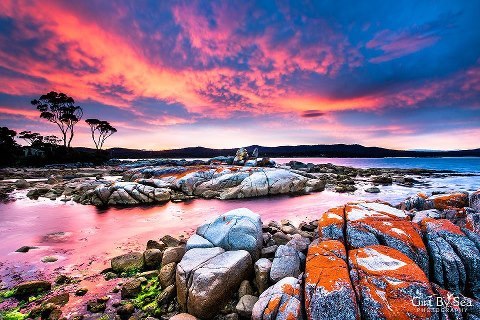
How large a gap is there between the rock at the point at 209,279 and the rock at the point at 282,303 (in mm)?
1386

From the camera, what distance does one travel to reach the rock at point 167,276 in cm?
755

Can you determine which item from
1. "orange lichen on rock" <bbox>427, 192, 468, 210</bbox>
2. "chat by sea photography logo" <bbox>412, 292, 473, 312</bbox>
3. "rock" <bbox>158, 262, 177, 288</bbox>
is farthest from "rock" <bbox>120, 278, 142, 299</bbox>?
"orange lichen on rock" <bbox>427, 192, 468, 210</bbox>

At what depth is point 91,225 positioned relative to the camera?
51.3 ft

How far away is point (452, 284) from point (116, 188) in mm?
24763

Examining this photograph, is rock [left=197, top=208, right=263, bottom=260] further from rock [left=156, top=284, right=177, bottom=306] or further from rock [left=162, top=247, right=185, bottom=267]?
rock [left=156, top=284, right=177, bottom=306]

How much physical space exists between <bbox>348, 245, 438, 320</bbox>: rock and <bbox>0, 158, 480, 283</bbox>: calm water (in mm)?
9233

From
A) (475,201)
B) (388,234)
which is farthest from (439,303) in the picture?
(475,201)

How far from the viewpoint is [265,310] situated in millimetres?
5219

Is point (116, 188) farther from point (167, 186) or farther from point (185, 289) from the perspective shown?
point (185, 289)

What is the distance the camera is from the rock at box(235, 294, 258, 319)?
5.96 meters

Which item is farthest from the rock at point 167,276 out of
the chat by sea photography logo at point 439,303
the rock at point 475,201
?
the rock at point 475,201

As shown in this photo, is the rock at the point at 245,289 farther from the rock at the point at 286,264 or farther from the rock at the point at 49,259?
the rock at the point at 49,259

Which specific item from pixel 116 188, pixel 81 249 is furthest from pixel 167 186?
pixel 81 249

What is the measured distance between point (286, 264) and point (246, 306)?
5.52ft
